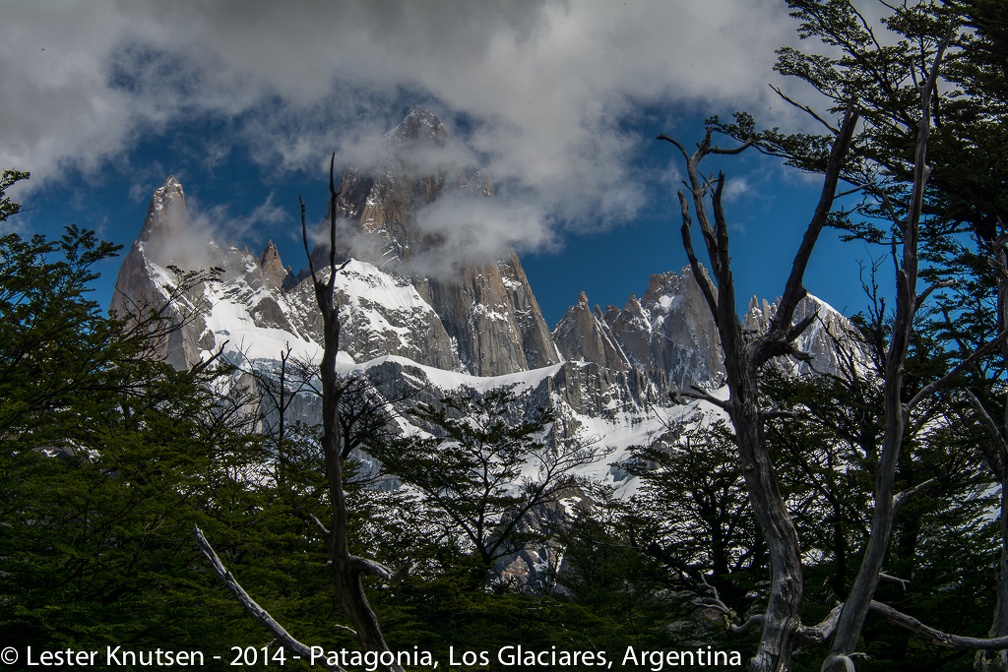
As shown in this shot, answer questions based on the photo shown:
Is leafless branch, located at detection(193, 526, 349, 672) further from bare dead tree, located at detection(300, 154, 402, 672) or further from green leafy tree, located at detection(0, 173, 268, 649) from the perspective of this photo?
green leafy tree, located at detection(0, 173, 268, 649)

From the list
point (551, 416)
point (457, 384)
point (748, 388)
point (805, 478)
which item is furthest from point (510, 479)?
point (457, 384)

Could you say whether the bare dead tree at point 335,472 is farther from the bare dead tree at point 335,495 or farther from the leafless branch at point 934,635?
the leafless branch at point 934,635

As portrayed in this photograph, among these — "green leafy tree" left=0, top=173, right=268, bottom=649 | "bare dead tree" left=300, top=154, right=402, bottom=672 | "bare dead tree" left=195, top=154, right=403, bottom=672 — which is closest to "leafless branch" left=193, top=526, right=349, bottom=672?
"bare dead tree" left=195, top=154, right=403, bottom=672

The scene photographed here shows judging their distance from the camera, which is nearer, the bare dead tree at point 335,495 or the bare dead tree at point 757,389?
the bare dead tree at point 335,495

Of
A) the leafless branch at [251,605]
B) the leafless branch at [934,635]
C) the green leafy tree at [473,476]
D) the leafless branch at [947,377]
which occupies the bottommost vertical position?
the leafless branch at [934,635]

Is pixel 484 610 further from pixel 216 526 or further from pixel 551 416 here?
pixel 551 416

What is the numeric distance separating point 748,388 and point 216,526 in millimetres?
7435

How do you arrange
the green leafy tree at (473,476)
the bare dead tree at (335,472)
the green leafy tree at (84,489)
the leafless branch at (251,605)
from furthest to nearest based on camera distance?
the green leafy tree at (473,476) < the green leafy tree at (84,489) < the leafless branch at (251,605) < the bare dead tree at (335,472)

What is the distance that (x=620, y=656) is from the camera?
1295 cm

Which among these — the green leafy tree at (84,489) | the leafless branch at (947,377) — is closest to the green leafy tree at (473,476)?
the green leafy tree at (84,489)

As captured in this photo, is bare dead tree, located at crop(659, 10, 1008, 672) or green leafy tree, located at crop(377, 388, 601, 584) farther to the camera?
green leafy tree, located at crop(377, 388, 601, 584)

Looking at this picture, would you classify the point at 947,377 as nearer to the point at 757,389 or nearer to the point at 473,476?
the point at 757,389

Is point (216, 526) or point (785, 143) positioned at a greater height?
point (785, 143)

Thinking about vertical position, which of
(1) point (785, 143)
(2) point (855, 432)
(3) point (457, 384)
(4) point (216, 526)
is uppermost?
(3) point (457, 384)
